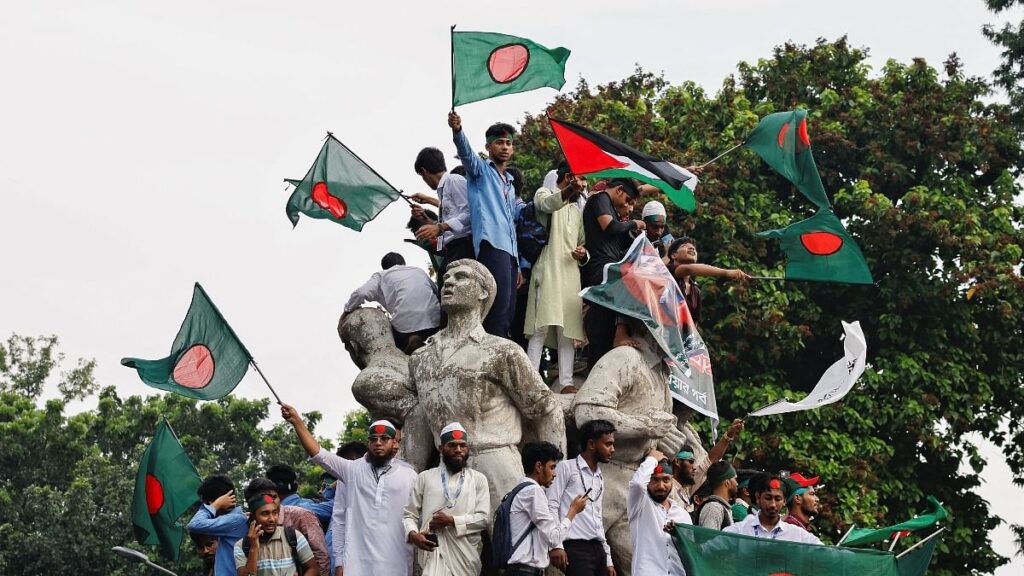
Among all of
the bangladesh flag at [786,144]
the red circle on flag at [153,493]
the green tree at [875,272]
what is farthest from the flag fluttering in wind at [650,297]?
the green tree at [875,272]

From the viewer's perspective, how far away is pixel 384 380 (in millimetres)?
14039

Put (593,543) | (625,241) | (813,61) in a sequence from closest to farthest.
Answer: (593,543), (625,241), (813,61)

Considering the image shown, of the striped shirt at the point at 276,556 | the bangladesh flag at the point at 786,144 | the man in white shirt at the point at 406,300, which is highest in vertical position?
the bangladesh flag at the point at 786,144

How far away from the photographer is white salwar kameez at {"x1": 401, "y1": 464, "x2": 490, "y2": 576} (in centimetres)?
1191

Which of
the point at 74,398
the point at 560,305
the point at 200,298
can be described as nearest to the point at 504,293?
the point at 560,305

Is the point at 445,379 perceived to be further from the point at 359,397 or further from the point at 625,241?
the point at 625,241

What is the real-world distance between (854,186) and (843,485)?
5.16 m

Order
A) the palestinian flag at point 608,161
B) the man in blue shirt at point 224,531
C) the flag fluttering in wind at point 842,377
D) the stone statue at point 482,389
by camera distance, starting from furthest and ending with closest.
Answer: the flag fluttering in wind at point 842,377
the palestinian flag at point 608,161
the stone statue at point 482,389
the man in blue shirt at point 224,531

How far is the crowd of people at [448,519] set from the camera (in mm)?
11844

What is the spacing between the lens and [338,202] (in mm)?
16281

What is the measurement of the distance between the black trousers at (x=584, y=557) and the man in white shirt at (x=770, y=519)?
1.00 m

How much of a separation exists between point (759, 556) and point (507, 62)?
5462 millimetres

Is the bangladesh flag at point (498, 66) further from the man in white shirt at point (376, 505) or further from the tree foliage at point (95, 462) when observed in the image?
the tree foliage at point (95, 462)

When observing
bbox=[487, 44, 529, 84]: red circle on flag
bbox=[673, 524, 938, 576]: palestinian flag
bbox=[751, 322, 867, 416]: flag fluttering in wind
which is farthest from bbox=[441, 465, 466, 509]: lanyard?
bbox=[751, 322, 867, 416]: flag fluttering in wind
